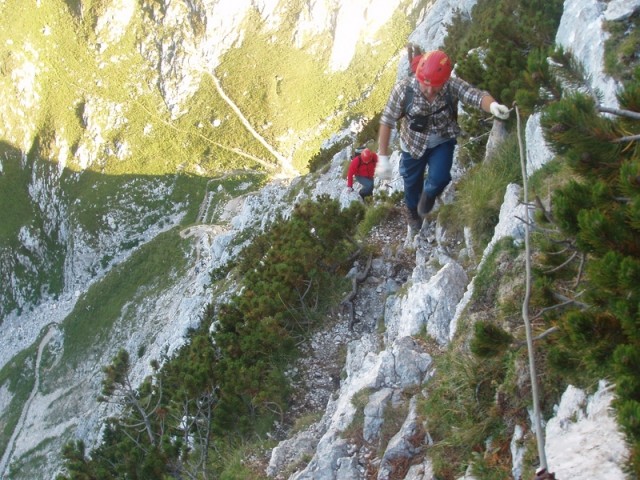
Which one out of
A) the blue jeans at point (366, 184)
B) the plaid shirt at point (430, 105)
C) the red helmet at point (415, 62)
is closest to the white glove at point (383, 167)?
the plaid shirt at point (430, 105)

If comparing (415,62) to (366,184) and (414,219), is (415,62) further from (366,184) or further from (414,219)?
(366,184)

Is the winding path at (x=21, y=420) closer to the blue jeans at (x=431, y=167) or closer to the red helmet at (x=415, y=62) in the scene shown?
the blue jeans at (x=431, y=167)

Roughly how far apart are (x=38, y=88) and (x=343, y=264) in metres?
90.3

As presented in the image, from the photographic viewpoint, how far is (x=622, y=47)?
7301 millimetres

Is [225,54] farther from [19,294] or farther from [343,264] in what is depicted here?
[343,264]

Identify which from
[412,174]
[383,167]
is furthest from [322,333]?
[383,167]

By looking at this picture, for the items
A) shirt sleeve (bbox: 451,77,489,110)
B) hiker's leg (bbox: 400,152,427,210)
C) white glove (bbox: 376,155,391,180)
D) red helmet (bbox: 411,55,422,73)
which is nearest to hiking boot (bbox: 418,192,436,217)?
hiker's leg (bbox: 400,152,427,210)

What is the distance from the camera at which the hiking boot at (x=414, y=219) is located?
35.2 ft

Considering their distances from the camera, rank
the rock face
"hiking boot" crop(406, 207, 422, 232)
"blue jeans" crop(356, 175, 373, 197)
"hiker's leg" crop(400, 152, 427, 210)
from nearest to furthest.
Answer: the rock face, "hiker's leg" crop(400, 152, 427, 210), "hiking boot" crop(406, 207, 422, 232), "blue jeans" crop(356, 175, 373, 197)

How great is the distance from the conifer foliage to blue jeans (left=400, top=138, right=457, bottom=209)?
4.93m

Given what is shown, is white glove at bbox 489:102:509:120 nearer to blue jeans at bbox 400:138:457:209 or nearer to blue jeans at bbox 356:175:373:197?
blue jeans at bbox 400:138:457:209

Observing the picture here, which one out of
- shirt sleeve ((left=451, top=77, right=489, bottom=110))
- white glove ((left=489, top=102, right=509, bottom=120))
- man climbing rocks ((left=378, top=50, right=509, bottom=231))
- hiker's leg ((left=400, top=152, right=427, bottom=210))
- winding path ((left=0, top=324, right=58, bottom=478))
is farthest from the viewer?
winding path ((left=0, top=324, right=58, bottom=478))

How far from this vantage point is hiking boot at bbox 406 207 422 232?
1074 centimetres

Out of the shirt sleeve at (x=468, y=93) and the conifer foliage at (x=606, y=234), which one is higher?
the shirt sleeve at (x=468, y=93)
